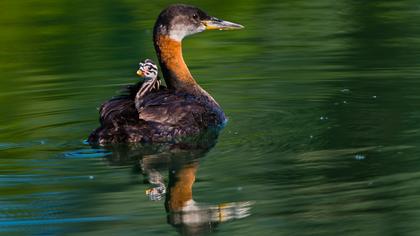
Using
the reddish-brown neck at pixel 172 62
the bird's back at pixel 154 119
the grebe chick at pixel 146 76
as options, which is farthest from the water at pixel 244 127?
the grebe chick at pixel 146 76

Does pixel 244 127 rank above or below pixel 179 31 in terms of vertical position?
below

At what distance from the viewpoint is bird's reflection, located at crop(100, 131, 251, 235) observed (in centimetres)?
826

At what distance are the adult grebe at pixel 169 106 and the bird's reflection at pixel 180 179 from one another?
126 millimetres

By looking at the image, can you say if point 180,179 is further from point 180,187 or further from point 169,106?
point 169,106

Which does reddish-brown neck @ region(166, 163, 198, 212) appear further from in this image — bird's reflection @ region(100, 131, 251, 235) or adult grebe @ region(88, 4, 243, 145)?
adult grebe @ region(88, 4, 243, 145)

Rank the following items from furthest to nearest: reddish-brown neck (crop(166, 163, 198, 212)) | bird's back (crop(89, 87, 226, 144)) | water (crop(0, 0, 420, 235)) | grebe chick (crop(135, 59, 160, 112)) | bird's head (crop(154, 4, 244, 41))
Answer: bird's head (crop(154, 4, 244, 41)) < grebe chick (crop(135, 59, 160, 112)) < bird's back (crop(89, 87, 226, 144)) < reddish-brown neck (crop(166, 163, 198, 212)) < water (crop(0, 0, 420, 235))

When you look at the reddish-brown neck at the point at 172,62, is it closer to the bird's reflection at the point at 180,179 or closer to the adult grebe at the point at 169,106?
the adult grebe at the point at 169,106

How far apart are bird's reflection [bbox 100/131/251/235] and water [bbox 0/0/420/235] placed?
0.02 meters

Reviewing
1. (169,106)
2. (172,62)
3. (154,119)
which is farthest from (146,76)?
(172,62)

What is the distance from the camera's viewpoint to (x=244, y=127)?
10.9 metres

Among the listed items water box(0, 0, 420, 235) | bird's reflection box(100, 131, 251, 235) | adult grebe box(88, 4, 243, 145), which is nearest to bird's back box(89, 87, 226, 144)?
adult grebe box(88, 4, 243, 145)

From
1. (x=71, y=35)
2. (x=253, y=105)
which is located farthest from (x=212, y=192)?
(x=71, y=35)

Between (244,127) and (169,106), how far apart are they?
68cm

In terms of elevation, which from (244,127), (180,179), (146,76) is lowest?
(244,127)
